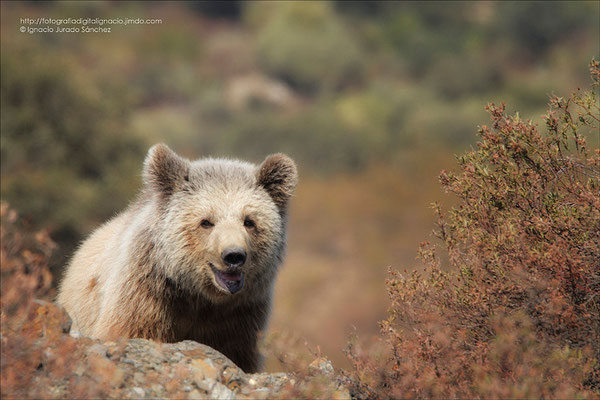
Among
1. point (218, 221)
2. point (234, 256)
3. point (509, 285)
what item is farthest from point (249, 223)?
point (509, 285)

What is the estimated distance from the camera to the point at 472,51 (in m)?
101

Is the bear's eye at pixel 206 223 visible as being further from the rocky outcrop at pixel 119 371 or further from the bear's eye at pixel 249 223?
the rocky outcrop at pixel 119 371

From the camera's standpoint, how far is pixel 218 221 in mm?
6965

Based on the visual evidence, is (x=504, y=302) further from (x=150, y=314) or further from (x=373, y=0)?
(x=373, y=0)

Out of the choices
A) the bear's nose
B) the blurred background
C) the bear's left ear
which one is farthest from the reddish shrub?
the bear's left ear

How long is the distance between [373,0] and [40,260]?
112m

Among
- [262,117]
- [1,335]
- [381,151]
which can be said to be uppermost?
[262,117]

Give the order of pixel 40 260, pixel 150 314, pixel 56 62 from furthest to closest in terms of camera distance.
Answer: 1. pixel 56 62
2. pixel 150 314
3. pixel 40 260

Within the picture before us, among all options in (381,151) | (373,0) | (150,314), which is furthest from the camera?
(373,0)

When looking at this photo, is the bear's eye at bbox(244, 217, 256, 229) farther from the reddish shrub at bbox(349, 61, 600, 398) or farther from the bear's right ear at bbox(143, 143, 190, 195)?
the reddish shrub at bbox(349, 61, 600, 398)

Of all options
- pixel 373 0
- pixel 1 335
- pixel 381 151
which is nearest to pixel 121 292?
pixel 1 335

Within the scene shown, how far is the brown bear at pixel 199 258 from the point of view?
6887 mm

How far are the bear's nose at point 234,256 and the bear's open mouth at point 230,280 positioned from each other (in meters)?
0.13

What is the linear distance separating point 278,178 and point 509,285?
98.1 inches
